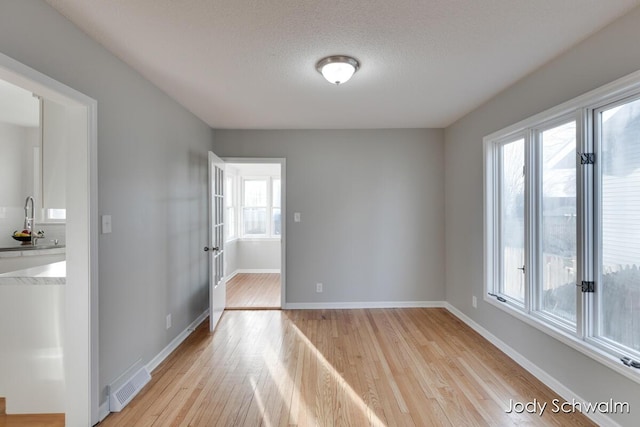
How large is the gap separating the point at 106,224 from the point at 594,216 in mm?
3201

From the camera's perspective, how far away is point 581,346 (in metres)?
1.91

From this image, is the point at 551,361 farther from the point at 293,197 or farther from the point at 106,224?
the point at 106,224

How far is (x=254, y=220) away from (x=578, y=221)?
5483 mm

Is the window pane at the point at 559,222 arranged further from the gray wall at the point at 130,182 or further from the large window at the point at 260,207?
the large window at the point at 260,207

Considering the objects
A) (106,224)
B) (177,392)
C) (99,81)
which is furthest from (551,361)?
(99,81)

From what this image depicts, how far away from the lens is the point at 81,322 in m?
1.76

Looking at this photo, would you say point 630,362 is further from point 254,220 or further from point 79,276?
point 254,220

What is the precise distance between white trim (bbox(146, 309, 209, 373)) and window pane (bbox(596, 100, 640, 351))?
3329mm

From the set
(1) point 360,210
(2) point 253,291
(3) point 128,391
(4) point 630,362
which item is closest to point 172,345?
(3) point 128,391

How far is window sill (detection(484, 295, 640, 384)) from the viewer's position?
162 centimetres

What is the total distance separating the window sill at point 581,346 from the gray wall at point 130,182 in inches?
123

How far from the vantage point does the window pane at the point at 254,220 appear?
641cm

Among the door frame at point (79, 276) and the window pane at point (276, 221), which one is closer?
the door frame at point (79, 276)

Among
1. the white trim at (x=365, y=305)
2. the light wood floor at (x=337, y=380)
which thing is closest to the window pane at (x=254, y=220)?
the white trim at (x=365, y=305)
